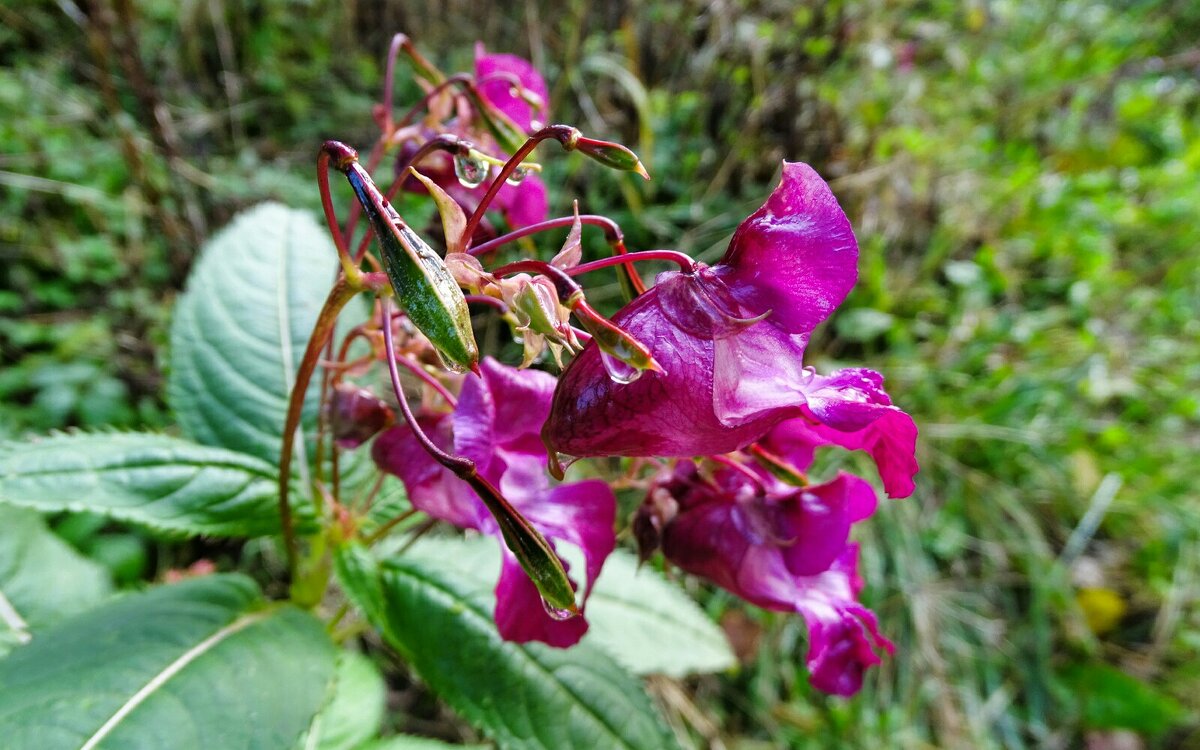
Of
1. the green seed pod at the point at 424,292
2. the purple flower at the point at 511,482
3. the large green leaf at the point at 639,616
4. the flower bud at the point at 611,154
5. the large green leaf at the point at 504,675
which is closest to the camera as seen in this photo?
the green seed pod at the point at 424,292

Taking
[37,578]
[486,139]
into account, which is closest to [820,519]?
[486,139]

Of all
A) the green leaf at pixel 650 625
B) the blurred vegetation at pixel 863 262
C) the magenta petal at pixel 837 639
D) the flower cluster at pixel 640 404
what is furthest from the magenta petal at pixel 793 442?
the blurred vegetation at pixel 863 262

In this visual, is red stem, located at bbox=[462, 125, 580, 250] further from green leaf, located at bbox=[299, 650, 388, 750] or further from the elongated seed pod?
green leaf, located at bbox=[299, 650, 388, 750]

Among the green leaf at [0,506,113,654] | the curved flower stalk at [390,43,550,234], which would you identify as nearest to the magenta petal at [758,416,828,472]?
the curved flower stalk at [390,43,550,234]

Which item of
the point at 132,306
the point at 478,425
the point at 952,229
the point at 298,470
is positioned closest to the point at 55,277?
the point at 132,306

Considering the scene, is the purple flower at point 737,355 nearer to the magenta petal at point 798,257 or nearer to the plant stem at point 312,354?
the magenta petal at point 798,257

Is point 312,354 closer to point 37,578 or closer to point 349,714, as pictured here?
point 349,714
